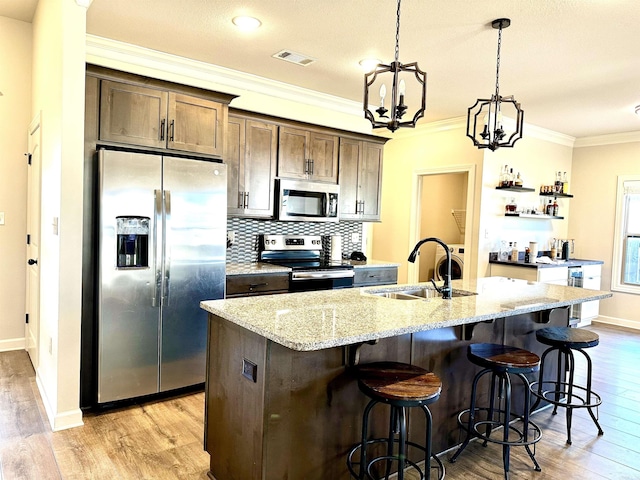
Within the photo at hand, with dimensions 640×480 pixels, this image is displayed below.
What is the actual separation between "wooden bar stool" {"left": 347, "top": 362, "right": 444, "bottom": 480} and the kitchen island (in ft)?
0.34

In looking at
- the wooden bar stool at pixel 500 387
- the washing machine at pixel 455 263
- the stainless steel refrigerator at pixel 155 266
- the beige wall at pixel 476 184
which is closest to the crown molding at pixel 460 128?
the beige wall at pixel 476 184

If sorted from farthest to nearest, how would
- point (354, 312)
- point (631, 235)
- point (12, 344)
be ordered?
point (631, 235), point (12, 344), point (354, 312)

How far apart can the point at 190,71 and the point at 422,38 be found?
206cm

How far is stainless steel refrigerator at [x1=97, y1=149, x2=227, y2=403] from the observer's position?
301 centimetres

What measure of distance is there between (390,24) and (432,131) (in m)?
3.11

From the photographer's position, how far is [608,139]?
650 cm

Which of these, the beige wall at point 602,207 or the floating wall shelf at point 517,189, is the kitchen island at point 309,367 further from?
the beige wall at point 602,207

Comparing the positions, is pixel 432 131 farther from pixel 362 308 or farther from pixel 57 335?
pixel 57 335

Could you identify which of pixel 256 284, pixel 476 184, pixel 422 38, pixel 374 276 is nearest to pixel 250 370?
pixel 256 284

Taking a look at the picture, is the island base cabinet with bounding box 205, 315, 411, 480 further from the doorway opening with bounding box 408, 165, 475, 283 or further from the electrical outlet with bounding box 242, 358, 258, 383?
the doorway opening with bounding box 408, 165, 475, 283

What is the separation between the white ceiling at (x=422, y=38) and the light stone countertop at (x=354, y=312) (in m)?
1.80

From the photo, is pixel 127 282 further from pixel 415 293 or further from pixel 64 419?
pixel 415 293

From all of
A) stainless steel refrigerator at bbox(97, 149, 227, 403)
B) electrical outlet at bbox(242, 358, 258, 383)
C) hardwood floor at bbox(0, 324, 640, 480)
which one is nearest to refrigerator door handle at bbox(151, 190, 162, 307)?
stainless steel refrigerator at bbox(97, 149, 227, 403)

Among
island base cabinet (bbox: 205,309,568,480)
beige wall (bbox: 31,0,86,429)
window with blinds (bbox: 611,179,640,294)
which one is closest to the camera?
island base cabinet (bbox: 205,309,568,480)
